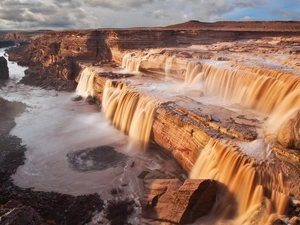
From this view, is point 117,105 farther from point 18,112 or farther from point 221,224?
point 221,224

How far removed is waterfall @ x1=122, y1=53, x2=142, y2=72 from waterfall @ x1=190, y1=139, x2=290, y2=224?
1537 centimetres

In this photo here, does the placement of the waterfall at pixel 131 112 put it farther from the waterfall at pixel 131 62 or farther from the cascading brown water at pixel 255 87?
the waterfall at pixel 131 62

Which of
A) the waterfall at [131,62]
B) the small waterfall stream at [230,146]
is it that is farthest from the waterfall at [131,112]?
the waterfall at [131,62]

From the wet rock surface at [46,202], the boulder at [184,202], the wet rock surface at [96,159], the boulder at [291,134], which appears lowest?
the wet rock surface at [46,202]

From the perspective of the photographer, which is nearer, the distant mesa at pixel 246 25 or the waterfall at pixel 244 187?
the waterfall at pixel 244 187

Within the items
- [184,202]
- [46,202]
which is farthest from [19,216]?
[184,202]

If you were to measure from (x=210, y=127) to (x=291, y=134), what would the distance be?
2.92 metres

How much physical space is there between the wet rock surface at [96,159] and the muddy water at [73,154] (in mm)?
42

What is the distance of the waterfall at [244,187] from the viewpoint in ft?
24.8

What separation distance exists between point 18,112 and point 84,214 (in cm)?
1314

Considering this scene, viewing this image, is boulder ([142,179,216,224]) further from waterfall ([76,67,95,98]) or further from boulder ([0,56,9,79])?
boulder ([0,56,9,79])

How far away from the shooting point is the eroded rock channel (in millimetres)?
8141

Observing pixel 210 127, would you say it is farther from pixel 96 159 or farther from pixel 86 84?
pixel 86 84

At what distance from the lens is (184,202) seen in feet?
28.0
